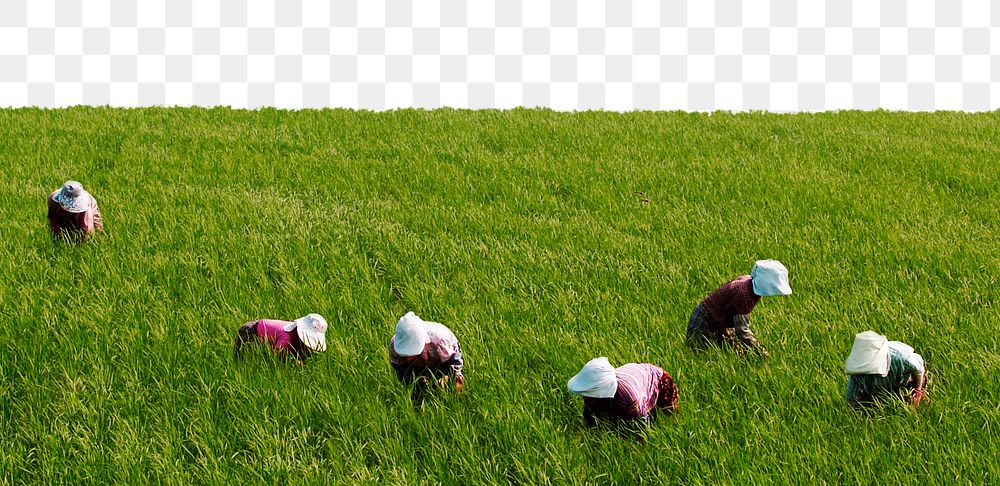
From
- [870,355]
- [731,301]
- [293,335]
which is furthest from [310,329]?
[870,355]

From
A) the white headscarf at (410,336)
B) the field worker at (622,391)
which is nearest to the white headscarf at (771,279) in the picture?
the field worker at (622,391)

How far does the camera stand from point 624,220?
6.58 metres

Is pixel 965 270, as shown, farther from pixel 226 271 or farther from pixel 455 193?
pixel 226 271

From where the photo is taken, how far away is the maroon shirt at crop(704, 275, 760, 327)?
12.7 ft

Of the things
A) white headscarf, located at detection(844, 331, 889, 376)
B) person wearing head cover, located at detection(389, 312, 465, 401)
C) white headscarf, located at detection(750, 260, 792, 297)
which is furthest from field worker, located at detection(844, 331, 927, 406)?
person wearing head cover, located at detection(389, 312, 465, 401)

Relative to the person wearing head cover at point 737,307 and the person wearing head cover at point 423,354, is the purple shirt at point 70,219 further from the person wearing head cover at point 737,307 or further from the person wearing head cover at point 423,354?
the person wearing head cover at point 737,307

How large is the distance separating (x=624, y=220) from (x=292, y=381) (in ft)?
11.4

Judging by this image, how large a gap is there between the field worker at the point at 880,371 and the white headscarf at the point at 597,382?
101 cm

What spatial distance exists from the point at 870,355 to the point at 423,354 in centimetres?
180

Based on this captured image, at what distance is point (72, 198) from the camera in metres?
5.39

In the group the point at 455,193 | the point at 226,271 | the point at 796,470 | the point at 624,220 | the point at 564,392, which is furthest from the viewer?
the point at 455,193

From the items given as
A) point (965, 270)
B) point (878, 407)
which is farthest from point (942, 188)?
point (878, 407)

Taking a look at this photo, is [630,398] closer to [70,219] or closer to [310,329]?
[310,329]

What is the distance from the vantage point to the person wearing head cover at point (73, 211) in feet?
17.6
